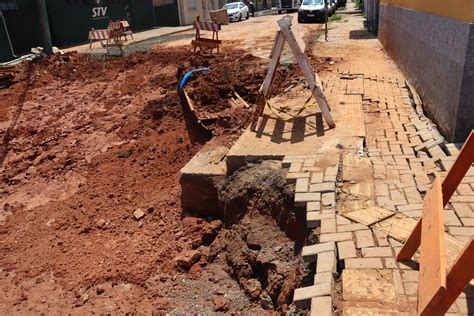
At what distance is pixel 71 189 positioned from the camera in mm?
8289

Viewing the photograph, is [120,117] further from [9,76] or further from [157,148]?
[9,76]

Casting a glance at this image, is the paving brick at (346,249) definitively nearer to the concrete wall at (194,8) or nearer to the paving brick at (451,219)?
the paving brick at (451,219)

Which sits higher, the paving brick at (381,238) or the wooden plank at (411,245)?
the wooden plank at (411,245)

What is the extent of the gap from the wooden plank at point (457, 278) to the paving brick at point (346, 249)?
1299 mm

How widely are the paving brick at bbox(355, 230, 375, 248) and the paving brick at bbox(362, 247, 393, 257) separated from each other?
59 mm

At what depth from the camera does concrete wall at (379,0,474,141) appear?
504cm

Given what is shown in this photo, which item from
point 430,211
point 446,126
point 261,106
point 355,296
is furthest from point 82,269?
point 446,126

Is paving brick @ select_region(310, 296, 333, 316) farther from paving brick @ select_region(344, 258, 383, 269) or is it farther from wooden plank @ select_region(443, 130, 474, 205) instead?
wooden plank @ select_region(443, 130, 474, 205)

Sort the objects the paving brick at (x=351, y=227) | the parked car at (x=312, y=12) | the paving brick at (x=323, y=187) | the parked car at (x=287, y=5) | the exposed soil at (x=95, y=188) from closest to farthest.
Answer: the paving brick at (x=351, y=227), the paving brick at (x=323, y=187), the exposed soil at (x=95, y=188), the parked car at (x=312, y=12), the parked car at (x=287, y=5)

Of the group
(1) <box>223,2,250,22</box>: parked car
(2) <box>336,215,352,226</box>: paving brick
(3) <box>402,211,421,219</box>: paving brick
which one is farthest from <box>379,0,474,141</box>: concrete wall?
(1) <box>223,2,250,22</box>: parked car

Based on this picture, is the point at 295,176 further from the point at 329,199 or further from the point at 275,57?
the point at 275,57

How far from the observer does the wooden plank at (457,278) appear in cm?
203

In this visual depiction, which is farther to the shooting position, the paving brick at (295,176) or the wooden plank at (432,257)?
the paving brick at (295,176)

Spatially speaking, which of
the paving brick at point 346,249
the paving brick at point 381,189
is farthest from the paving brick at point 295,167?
the paving brick at point 346,249
